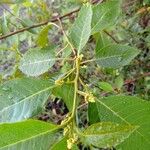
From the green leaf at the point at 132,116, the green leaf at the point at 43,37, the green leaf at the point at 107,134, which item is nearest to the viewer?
the green leaf at the point at 107,134

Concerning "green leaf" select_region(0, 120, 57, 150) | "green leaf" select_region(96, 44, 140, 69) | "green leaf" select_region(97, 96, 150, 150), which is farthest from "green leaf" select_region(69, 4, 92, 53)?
"green leaf" select_region(0, 120, 57, 150)

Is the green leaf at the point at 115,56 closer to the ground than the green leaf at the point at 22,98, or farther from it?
farther from it

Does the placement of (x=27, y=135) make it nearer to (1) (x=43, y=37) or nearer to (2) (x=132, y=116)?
(2) (x=132, y=116)

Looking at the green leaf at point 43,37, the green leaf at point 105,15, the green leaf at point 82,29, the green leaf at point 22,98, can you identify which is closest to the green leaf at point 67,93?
the green leaf at point 22,98

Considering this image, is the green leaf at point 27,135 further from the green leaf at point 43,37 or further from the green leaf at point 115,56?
the green leaf at point 43,37

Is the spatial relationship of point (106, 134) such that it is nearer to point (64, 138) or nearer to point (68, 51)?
point (64, 138)

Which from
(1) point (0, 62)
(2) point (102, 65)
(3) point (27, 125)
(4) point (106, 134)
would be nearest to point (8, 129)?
(3) point (27, 125)
